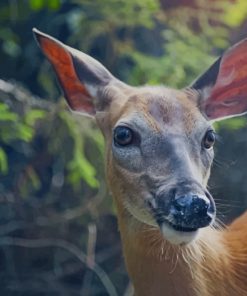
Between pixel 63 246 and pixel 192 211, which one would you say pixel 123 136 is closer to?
pixel 192 211

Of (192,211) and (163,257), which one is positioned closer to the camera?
(192,211)

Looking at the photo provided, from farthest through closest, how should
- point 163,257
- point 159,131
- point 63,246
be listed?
point 63,246
point 163,257
point 159,131

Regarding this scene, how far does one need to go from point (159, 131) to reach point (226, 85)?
653 mm

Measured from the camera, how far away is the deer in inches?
159

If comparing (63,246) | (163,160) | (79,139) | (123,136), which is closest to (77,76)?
(123,136)

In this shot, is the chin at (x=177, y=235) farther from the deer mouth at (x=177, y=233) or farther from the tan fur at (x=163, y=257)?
the tan fur at (x=163, y=257)

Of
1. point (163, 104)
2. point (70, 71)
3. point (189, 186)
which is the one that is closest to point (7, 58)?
point (70, 71)

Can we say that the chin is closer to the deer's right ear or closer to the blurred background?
the deer's right ear

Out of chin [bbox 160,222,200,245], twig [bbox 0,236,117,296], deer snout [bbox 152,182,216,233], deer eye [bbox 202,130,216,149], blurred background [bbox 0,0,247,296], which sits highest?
deer eye [bbox 202,130,216,149]

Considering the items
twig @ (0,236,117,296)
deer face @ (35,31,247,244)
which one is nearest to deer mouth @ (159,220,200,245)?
deer face @ (35,31,247,244)

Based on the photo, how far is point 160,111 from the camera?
14.3 ft

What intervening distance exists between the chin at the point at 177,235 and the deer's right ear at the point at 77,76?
2.88 feet

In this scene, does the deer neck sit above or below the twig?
above

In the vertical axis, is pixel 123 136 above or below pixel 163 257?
above
